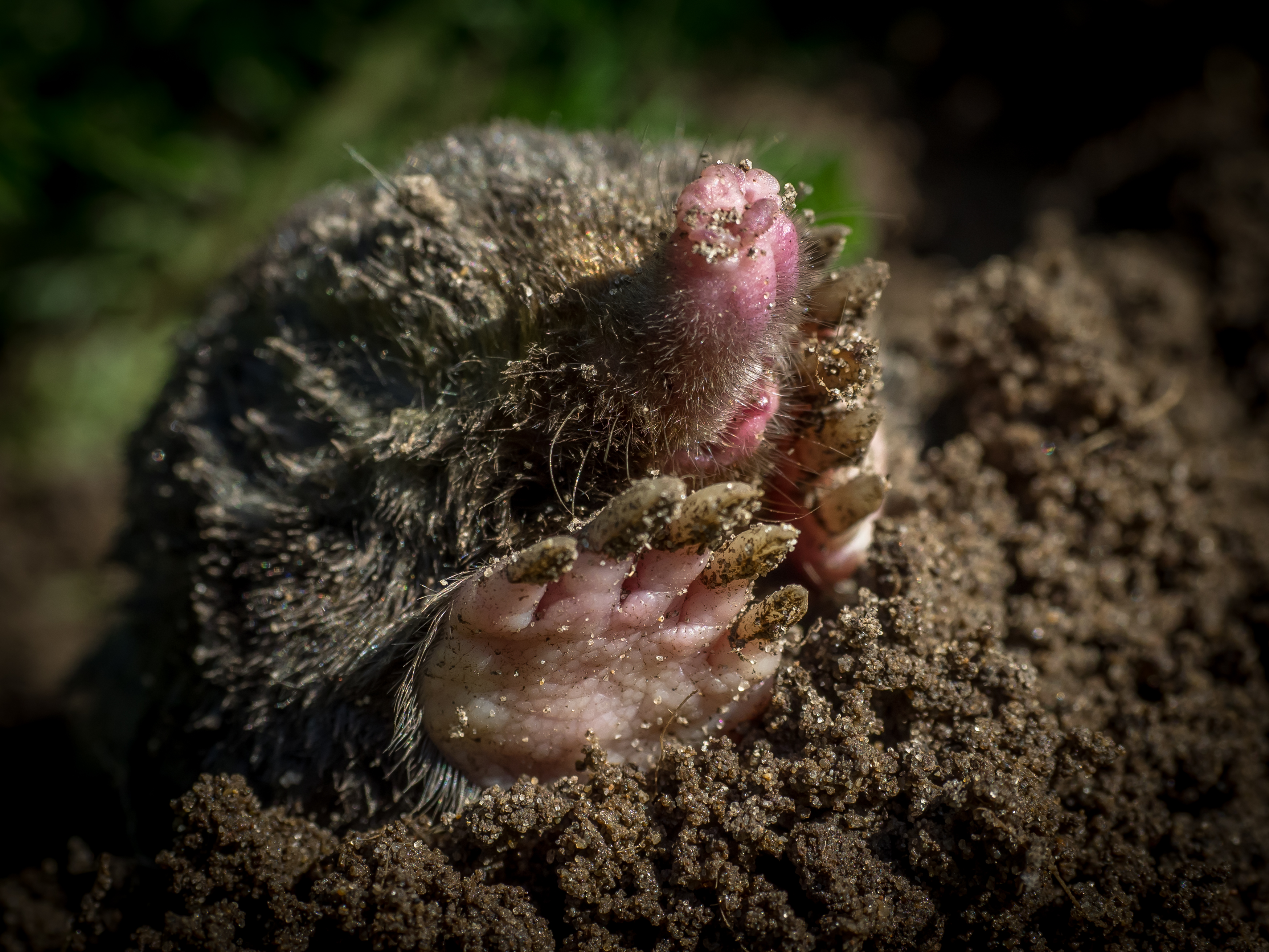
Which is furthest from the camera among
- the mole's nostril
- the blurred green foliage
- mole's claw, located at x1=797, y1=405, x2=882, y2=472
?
the blurred green foliage

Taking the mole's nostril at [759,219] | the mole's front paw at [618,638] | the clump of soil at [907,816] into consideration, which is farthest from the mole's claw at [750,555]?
the mole's nostril at [759,219]

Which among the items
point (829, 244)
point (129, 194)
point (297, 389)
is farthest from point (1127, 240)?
point (129, 194)

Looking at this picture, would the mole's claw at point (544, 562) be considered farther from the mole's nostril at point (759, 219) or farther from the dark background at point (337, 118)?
the dark background at point (337, 118)

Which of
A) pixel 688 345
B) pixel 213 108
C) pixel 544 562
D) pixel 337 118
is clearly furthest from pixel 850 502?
pixel 213 108

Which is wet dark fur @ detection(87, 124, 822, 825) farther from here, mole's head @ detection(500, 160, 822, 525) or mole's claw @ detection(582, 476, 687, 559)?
mole's claw @ detection(582, 476, 687, 559)

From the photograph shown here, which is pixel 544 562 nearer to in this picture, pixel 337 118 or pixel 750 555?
pixel 750 555

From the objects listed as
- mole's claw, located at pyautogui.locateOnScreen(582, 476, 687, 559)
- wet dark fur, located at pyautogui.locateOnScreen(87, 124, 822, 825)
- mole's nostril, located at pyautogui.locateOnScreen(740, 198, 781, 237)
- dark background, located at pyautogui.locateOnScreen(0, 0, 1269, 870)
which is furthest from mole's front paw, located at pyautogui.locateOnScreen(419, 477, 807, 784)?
dark background, located at pyautogui.locateOnScreen(0, 0, 1269, 870)
